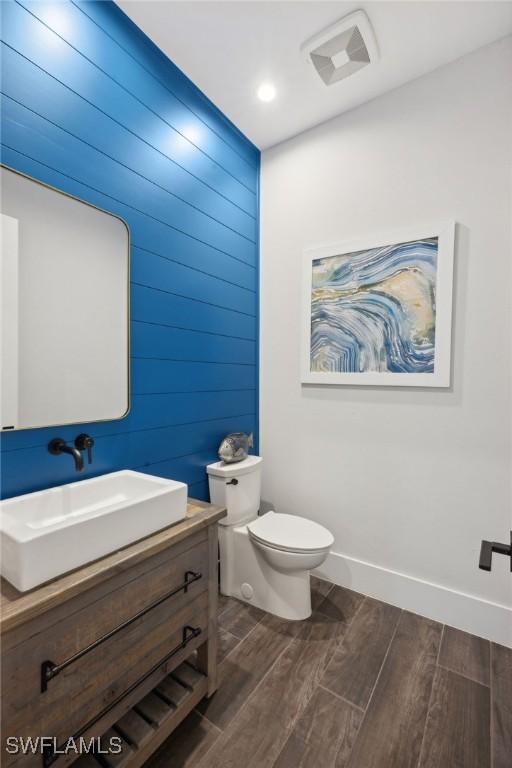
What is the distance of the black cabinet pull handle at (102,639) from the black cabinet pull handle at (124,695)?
148mm

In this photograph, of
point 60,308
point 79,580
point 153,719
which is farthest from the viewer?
point 60,308

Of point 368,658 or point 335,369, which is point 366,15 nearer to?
point 335,369

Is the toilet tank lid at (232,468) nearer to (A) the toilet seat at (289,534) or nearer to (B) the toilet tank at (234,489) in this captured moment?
(B) the toilet tank at (234,489)

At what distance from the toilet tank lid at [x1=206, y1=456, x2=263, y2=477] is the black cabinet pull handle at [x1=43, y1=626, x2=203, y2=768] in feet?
2.59

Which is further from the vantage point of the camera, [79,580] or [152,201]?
[152,201]

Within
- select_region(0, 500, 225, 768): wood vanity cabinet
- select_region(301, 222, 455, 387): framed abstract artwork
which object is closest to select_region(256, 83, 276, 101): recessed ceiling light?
select_region(301, 222, 455, 387): framed abstract artwork

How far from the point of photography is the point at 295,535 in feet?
5.96

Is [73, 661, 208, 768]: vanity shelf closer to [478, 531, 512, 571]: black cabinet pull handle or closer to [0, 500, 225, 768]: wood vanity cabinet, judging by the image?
[0, 500, 225, 768]: wood vanity cabinet

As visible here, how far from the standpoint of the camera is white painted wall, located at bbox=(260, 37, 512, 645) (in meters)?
1.67

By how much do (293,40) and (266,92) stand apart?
1.03 ft

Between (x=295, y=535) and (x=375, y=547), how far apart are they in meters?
0.55

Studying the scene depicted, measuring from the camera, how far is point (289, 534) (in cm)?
183

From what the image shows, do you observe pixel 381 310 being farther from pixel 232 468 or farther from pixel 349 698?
pixel 349 698

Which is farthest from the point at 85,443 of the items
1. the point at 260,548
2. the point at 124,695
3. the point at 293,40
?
Answer: the point at 293,40
